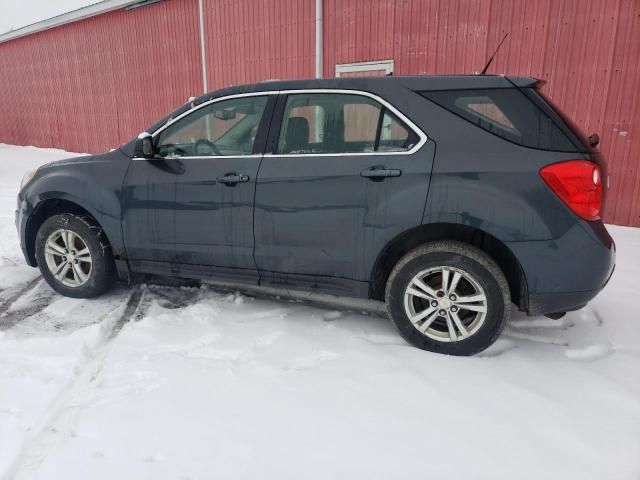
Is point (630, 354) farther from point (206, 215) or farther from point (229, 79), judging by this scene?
point (229, 79)

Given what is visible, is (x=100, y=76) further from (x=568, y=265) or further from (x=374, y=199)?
(x=568, y=265)

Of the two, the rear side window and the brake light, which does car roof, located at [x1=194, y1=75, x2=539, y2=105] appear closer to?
the rear side window

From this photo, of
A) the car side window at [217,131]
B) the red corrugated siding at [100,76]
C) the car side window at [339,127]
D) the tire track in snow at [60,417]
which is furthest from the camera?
the red corrugated siding at [100,76]

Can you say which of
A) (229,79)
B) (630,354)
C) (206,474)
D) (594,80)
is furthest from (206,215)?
(229,79)

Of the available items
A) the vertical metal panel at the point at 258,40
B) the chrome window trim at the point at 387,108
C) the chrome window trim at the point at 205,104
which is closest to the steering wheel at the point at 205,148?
the chrome window trim at the point at 205,104

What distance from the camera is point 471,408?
2.44 metres

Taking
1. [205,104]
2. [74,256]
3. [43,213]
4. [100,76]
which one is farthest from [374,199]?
[100,76]

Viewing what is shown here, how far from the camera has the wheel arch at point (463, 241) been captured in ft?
9.29

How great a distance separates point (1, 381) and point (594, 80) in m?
6.93

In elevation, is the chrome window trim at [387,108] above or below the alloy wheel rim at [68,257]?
above

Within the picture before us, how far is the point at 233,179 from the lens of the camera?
126 inches

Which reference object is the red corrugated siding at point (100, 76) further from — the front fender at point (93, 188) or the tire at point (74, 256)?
the tire at point (74, 256)

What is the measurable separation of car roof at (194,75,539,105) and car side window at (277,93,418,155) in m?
0.07

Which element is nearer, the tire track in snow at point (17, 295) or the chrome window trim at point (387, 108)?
the chrome window trim at point (387, 108)
